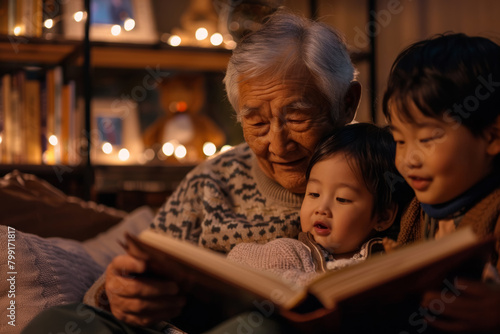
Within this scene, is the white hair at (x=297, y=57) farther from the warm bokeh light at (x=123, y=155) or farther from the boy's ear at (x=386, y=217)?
the warm bokeh light at (x=123, y=155)

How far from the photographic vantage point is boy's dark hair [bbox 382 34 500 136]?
1001mm

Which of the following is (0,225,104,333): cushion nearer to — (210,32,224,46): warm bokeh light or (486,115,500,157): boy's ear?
(486,115,500,157): boy's ear

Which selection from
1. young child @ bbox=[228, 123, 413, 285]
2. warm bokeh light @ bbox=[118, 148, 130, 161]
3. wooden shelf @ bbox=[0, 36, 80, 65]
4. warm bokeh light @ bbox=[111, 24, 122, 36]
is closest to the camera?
young child @ bbox=[228, 123, 413, 285]

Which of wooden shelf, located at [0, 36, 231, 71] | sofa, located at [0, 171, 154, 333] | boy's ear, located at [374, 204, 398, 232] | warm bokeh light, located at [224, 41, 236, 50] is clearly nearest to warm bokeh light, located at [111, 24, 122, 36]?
wooden shelf, located at [0, 36, 231, 71]

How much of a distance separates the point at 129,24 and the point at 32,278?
1924 millimetres

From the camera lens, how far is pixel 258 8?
8.79ft

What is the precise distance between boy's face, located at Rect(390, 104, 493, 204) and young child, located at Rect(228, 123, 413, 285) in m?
0.29

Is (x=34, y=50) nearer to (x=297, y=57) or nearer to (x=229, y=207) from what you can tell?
(x=229, y=207)

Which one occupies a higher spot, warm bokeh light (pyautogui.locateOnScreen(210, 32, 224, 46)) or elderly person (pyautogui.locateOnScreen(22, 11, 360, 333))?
warm bokeh light (pyautogui.locateOnScreen(210, 32, 224, 46))

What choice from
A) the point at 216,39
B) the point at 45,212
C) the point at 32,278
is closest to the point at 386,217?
the point at 32,278

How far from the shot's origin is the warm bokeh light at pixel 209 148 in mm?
3207

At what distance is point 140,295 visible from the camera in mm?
1104

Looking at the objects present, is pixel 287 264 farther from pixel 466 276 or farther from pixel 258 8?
pixel 258 8

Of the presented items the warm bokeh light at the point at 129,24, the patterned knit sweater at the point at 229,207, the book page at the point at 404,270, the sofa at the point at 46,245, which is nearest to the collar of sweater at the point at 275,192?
the patterned knit sweater at the point at 229,207
